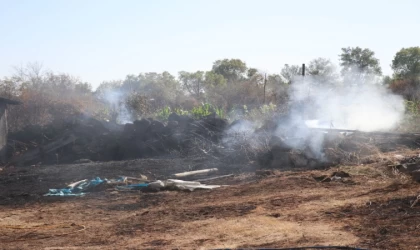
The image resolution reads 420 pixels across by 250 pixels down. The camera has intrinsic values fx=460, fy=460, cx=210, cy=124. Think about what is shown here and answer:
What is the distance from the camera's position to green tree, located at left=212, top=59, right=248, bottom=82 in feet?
177

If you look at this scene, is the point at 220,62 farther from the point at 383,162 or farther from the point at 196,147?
the point at 383,162

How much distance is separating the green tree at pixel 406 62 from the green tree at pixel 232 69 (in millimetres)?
17247

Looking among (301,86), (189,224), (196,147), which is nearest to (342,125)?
(301,86)

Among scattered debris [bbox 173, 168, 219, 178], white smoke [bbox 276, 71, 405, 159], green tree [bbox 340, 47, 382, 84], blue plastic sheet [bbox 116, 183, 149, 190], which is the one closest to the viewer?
blue plastic sheet [bbox 116, 183, 149, 190]

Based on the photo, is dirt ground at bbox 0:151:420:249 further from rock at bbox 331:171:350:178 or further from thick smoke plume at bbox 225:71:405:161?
thick smoke plume at bbox 225:71:405:161

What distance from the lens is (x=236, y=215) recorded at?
26.8 feet

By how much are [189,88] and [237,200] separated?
144 feet

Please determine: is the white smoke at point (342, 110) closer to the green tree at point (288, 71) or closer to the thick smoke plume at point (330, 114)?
the thick smoke plume at point (330, 114)

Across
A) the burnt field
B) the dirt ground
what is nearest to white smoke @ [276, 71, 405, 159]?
the burnt field

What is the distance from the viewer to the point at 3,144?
68.9ft

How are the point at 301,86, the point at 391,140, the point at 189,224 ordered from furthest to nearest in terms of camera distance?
the point at 301,86, the point at 391,140, the point at 189,224

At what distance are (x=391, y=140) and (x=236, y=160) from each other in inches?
222

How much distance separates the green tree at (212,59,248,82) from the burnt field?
35.6 meters

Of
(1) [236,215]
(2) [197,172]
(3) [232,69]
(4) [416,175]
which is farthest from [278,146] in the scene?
(3) [232,69]
